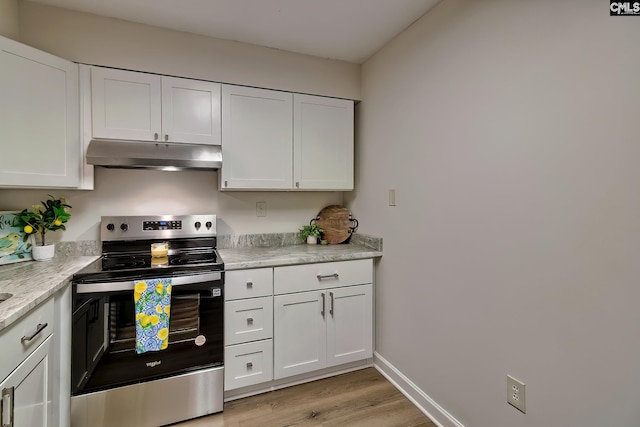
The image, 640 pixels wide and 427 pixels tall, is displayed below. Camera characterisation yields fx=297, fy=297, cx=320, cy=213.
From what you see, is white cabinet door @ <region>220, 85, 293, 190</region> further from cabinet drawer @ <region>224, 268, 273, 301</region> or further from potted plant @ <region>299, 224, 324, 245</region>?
cabinet drawer @ <region>224, 268, 273, 301</region>

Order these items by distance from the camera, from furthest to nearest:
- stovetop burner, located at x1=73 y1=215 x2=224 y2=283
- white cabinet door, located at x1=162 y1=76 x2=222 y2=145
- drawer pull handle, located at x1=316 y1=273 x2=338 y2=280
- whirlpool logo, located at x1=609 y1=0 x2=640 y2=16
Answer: drawer pull handle, located at x1=316 y1=273 x2=338 y2=280, white cabinet door, located at x1=162 y1=76 x2=222 y2=145, stovetop burner, located at x1=73 y1=215 x2=224 y2=283, whirlpool logo, located at x1=609 y1=0 x2=640 y2=16

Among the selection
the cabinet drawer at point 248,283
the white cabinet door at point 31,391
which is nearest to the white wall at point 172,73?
the cabinet drawer at point 248,283

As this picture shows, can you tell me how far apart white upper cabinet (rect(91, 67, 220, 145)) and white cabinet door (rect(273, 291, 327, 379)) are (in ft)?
4.22

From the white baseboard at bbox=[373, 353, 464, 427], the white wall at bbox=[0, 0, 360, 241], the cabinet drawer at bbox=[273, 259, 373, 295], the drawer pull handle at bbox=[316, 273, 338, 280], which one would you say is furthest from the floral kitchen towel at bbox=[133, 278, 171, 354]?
the white baseboard at bbox=[373, 353, 464, 427]

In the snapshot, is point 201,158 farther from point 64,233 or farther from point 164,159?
point 64,233

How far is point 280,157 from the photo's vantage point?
2348mm

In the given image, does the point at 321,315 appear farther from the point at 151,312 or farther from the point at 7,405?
the point at 7,405

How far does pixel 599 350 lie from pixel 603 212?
19.4 inches

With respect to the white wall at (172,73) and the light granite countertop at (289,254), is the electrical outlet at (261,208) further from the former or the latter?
the light granite countertop at (289,254)

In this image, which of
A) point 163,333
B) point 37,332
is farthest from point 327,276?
point 37,332

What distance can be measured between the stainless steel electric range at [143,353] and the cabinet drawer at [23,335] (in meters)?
0.24

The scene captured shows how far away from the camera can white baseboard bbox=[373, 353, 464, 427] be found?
1718 mm

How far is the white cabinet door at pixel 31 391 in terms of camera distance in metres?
1.04

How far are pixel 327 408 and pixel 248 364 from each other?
58 cm
